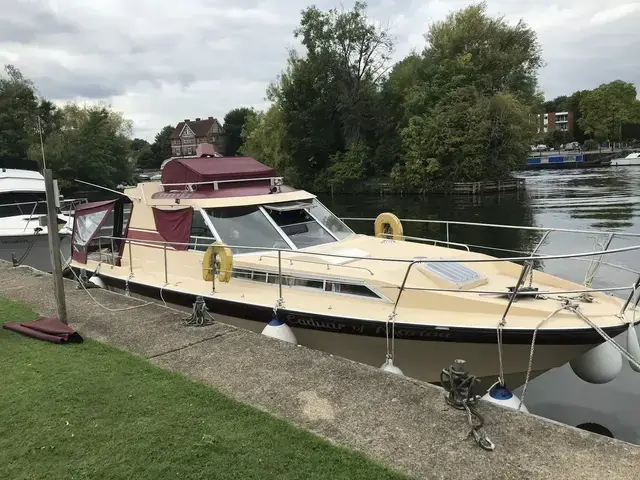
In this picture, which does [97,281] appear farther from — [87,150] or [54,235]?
[87,150]

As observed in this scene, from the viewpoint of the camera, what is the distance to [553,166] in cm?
6425

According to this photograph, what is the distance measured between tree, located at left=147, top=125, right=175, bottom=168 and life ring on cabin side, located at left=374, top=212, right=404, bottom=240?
8328cm

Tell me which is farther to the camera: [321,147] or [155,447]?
[321,147]

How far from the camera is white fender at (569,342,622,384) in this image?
5.48 m

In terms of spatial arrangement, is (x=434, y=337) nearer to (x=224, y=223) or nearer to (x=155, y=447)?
(x=155, y=447)

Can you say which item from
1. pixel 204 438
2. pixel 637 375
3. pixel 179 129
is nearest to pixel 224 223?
pixel 204 438

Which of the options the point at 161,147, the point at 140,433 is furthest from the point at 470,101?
the point at 161,147

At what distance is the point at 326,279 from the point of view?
661 centimetres

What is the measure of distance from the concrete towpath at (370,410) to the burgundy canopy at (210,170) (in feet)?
10.5

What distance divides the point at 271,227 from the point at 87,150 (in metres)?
40.4

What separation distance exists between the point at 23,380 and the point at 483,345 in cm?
449

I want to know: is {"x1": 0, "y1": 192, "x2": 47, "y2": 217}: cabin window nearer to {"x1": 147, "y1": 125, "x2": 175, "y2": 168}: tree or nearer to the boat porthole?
the boat porthole

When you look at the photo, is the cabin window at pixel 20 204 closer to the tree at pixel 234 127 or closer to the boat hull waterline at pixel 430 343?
the boat hull waterline at pixel 430 343

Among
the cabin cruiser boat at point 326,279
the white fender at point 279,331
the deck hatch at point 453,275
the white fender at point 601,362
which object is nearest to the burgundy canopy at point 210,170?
the cabin cruiser boat at point 326,279
